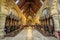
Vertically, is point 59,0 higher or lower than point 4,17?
higher

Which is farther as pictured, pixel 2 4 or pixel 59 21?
pixel 2 4

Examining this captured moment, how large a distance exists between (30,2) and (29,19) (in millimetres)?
9546

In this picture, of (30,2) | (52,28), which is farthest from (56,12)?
(30,2)

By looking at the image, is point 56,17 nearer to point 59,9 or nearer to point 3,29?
point 59,9

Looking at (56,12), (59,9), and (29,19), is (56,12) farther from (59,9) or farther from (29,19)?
(29,19)

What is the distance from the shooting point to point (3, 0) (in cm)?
1087

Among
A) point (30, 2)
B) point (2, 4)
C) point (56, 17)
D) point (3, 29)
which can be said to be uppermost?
point (30, 2)

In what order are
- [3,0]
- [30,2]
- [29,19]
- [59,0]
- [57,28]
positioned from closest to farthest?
[57,28], [59,0], [3,0], [30,2], [29,19]

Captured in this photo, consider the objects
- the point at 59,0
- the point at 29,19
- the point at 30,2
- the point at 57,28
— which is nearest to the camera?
the point at 57,28

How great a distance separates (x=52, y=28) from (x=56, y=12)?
1.01 meters

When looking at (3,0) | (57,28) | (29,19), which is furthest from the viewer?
(29,19)

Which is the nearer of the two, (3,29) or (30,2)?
A: (3,29)

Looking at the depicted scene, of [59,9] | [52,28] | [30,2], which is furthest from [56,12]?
[30,2]

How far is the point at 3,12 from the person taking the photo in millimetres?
10148
